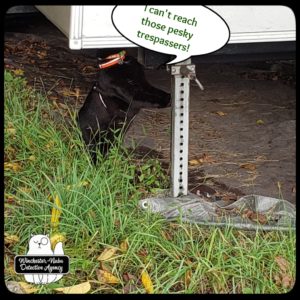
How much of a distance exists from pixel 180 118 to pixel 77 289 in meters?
1.10

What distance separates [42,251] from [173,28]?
1237 mm

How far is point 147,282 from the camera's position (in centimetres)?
307

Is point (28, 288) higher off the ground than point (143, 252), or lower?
lower

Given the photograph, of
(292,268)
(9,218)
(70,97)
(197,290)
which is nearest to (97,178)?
(9,218)

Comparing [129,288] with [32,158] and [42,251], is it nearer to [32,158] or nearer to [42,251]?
[42,251]

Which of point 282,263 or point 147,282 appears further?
point 282,263

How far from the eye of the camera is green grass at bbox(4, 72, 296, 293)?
310 centimetres

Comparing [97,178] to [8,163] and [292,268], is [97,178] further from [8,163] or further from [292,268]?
[292,268]

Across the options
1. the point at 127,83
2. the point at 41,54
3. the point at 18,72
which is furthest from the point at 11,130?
the point at 41,54

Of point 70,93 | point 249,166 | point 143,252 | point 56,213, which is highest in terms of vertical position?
point 70,93

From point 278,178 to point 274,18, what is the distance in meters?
1.30

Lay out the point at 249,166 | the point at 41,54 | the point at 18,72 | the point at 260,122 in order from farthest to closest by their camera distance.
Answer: the point at 41,54 < the point at 18,72 < the point at 260,122 < the point at 249,166

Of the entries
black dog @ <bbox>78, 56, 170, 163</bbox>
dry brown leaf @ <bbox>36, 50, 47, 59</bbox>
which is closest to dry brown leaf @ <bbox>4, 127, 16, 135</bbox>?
black dog @ <bbox>78, 56, 170, 163</bbox>

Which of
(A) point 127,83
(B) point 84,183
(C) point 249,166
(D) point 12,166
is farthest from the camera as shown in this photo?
(C) point 249,166
